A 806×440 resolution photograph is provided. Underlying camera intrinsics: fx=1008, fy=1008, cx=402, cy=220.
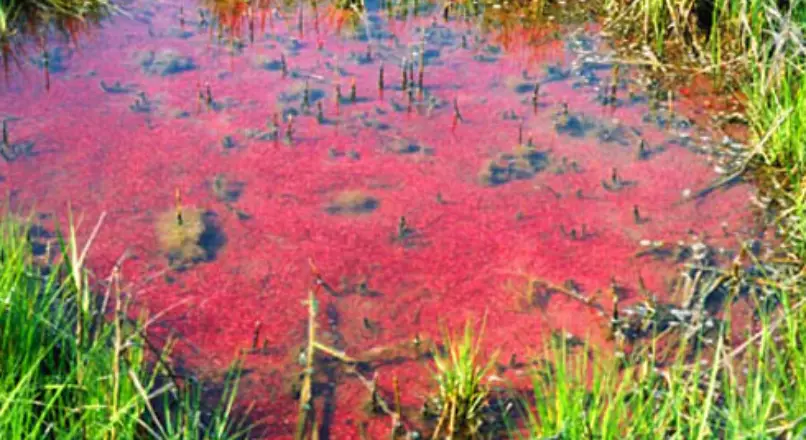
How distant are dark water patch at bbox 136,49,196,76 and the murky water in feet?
0.05

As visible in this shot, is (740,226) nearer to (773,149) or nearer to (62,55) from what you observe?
(773,149)

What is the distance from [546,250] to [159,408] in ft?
5.68

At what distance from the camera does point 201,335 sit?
12.0ft

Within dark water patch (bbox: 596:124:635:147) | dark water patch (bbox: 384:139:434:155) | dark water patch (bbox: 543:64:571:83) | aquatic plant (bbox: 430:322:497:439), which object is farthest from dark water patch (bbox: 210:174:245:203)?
dark water patch (bbox: 543:64:571:83)

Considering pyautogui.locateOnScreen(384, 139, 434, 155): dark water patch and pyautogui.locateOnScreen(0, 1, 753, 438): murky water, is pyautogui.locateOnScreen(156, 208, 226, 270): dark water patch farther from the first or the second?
pyautogui.locateOnScreen(384, 139, 434, 155): dark water patch

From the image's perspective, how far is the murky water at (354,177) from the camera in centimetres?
381

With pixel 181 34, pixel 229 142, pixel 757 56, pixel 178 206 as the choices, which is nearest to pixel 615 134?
pixel 757 56

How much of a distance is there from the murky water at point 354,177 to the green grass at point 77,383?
0.89ft

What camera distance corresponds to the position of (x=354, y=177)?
182 inches

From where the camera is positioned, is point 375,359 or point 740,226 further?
point 740,226

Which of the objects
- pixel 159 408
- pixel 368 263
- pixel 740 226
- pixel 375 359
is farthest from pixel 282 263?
pixel 740 226

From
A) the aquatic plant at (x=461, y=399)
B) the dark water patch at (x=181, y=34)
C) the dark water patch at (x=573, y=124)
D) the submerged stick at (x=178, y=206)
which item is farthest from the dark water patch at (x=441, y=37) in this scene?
the aquatic plant at (x=461, y=399)

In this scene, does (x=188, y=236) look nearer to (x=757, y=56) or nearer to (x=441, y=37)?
(x=441, y=37)

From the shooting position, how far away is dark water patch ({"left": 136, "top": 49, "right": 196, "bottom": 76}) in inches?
216
